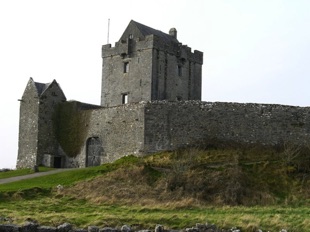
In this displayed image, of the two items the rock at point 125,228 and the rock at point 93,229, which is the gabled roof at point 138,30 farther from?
the rock at point 93,229

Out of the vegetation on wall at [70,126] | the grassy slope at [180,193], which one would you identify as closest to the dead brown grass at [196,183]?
the grassy slope at [180,193]

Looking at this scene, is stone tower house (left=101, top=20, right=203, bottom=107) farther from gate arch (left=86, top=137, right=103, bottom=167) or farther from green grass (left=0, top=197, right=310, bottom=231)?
green grass (left=0, top=197, right=310, bottom=231)

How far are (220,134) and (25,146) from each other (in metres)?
18.8

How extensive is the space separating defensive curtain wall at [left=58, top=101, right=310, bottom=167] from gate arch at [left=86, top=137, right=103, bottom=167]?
110 inches

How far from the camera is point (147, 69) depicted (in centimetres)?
5097

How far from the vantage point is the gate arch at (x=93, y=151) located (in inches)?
1745

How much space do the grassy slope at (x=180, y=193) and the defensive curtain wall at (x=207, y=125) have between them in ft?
4.55

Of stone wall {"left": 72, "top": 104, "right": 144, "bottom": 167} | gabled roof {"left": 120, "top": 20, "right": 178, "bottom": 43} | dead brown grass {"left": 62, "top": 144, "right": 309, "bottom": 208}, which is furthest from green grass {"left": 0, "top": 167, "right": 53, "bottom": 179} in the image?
gabled roof {"left": 120, "top": 20, "right": 178, "bottom": 43}

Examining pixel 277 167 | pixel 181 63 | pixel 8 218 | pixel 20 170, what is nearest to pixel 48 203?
pixel 8 218

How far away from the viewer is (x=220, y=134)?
3931 cm

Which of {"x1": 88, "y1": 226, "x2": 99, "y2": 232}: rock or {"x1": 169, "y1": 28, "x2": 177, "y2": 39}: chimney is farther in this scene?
{"x1": 169, "y1": 28, "x2": 177, "y2": 39}: chimney

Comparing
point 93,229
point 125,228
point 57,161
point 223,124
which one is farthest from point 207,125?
point 93,229

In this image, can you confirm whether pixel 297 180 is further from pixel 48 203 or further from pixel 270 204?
pixel 48 203

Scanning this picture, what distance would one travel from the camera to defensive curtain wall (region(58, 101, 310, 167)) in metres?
38.9
